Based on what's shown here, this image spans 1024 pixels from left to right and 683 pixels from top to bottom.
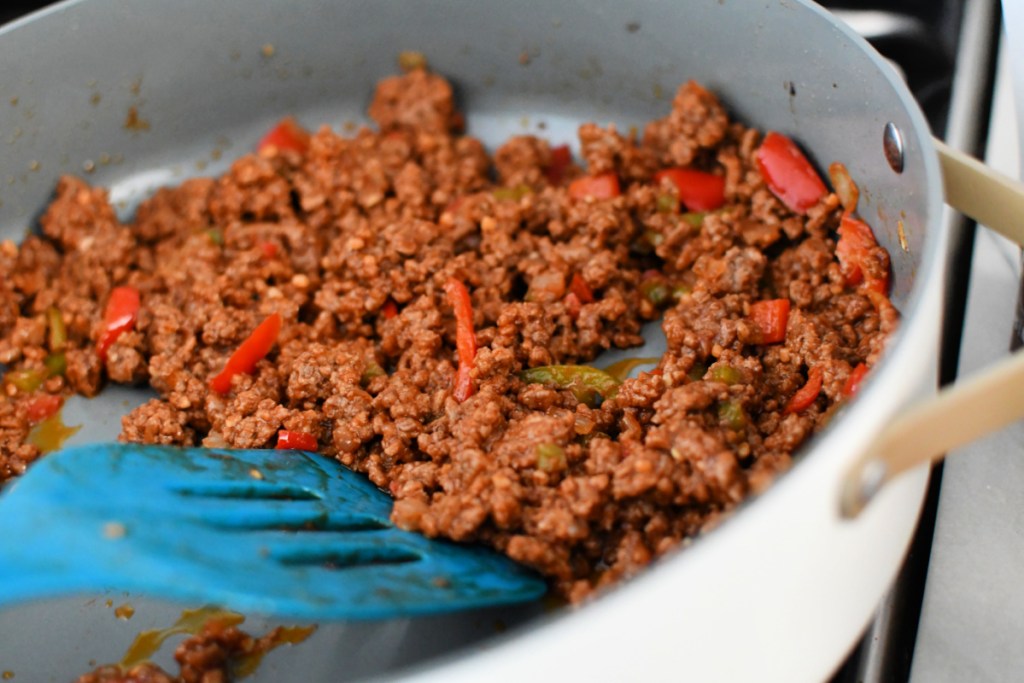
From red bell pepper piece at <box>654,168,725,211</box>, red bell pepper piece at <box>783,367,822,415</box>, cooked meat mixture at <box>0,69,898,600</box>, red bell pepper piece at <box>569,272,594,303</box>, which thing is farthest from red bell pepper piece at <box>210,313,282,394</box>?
red bell pepper piece at <box>783,367,822,415</box>

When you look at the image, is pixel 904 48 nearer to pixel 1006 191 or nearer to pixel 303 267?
pixel 1006 191

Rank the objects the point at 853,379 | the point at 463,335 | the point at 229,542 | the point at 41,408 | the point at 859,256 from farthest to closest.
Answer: the point at 41,408
the point at 463,335
the point at 859,256
the point at 853,379
the point at 229,542

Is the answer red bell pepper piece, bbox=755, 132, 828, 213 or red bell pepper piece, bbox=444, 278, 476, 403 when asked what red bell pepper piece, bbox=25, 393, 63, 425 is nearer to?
red bell pepper piece, bbox=444, 278, 476, 403

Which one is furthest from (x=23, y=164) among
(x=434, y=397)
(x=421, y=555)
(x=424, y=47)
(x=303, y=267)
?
(x=421, y=555)

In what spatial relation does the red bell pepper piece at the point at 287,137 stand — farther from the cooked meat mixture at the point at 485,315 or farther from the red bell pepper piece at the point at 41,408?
the red bell pepper piece at the point at 41,408

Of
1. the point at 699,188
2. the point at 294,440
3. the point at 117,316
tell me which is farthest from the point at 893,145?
the point at 117,316

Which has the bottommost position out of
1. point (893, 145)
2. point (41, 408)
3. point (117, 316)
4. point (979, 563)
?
point (979, 563)

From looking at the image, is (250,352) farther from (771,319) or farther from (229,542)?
(771,319)
